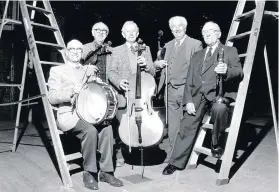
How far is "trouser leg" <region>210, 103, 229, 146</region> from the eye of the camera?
3.27m

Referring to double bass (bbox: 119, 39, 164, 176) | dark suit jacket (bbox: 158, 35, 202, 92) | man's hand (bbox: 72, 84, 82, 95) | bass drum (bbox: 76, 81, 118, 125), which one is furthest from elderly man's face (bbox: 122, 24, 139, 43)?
man's hand (bbox: 72, 84, 82, 95)

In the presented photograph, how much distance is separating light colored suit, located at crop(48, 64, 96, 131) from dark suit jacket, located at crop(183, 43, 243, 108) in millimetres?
1308

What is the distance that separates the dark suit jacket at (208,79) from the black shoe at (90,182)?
1.38 m

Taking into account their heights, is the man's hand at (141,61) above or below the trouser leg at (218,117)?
above

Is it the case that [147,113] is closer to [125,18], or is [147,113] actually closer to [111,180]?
[111,180]

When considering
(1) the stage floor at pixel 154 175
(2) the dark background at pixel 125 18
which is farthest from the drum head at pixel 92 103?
(2) the dark background at pixel 125 18

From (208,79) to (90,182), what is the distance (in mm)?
1740

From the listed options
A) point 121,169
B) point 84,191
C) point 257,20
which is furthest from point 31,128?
point 257,20

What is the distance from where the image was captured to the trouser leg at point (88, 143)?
3178 mm

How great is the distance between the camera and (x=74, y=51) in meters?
3.45

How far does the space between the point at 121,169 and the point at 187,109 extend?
1160 millimetres

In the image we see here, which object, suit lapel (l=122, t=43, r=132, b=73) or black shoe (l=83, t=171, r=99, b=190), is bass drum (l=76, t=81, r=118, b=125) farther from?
suit lapel (l=122, t=43, r=132, b=73)

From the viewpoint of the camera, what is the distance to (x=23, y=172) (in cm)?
376

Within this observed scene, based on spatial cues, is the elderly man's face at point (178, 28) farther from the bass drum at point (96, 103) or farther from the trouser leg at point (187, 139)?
the bass drum at point (96, 103)
